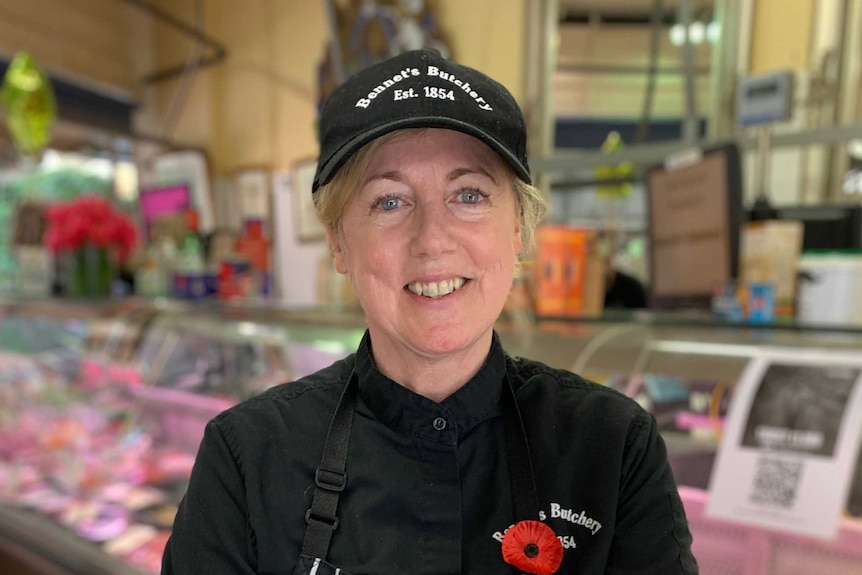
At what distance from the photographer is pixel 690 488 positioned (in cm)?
102

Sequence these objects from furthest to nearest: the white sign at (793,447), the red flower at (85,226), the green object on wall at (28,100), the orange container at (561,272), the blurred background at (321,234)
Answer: the green object on wall at (28,100) < the red flower at (85,226) < the orange container at (561,272) < the blurred background at (321,234) < the white sign at (793,447)

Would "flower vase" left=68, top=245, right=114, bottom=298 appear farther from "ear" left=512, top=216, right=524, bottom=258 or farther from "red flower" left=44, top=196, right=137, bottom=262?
"ear" left=512, top=216, right=524, bottom=258

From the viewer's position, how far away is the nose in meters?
0.63

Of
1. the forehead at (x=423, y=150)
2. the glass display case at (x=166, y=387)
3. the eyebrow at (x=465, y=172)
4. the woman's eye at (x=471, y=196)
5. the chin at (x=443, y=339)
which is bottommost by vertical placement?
the glass display case at (x=166, y=387)

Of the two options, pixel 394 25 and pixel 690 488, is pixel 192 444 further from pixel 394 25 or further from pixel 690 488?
pixel 394 25

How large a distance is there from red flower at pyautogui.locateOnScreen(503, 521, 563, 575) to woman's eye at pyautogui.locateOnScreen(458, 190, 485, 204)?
0.38m

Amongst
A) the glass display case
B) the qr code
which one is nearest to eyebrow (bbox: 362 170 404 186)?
the glass display case

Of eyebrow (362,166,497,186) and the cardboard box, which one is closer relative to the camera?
eyebrow (362,166,497,186)

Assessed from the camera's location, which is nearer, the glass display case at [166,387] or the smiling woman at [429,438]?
the smiling woman at [429,438]

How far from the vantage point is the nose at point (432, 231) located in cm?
63

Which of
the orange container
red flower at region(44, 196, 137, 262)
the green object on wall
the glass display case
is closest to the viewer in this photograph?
the glass display case

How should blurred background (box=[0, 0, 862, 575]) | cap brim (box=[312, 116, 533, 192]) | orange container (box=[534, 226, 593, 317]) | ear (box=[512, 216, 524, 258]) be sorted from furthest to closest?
1. orange container (box=[534, 226, 593, 317])
2. blurred background (box=[0, 0, 862, 575])
3. ear (box=[512, 216, 524, 258])
4. cap brim (box=[312, 116, 533, 192])

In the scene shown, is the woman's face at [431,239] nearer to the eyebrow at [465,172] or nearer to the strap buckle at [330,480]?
the eyebrow at [465,172]

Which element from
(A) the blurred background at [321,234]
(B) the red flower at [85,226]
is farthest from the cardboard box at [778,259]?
(B) the red flower at [85,226]
